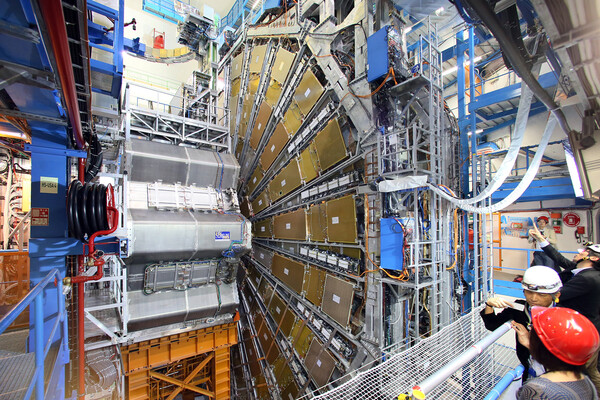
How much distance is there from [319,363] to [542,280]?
163 inches

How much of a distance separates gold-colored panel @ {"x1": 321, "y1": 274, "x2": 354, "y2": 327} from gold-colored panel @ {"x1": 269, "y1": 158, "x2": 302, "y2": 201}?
90.2 inches

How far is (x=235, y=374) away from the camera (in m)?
8.33

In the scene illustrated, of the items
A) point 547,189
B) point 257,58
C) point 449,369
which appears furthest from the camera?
point 257,58

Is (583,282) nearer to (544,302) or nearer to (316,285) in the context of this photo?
(544,302)

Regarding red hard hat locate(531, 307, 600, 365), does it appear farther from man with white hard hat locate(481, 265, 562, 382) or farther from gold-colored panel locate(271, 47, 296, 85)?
gold-colored panel locate(271, 47, 296, 85)

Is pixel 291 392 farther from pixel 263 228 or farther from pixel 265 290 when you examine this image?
pixel 263 228

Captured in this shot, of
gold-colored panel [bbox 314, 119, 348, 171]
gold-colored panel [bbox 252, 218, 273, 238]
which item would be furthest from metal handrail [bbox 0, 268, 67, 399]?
gold-colored panel [bbox 252, 218, 273, 238]

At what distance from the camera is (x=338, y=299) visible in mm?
5090

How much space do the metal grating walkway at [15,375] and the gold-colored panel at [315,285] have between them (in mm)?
4222

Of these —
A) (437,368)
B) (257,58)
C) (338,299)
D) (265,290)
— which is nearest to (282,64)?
(257,58)

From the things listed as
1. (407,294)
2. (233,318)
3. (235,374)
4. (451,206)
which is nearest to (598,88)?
(451,206)

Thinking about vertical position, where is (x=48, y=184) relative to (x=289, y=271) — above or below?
above

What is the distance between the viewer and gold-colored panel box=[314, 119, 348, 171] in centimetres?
514

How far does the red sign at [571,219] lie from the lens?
31.4ft
